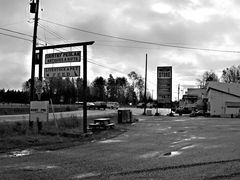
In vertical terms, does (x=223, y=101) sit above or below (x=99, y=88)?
below

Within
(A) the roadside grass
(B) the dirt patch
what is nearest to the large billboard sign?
(A) the roadside grass

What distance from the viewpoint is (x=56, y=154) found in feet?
42.5

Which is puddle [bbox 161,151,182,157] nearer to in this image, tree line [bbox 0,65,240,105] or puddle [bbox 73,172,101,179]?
puddle [bbox 73,172,101,179]

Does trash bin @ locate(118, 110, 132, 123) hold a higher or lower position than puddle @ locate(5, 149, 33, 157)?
higher

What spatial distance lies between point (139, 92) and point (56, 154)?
6252 inches

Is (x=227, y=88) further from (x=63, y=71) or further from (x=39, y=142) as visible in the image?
(x=39, y=142)

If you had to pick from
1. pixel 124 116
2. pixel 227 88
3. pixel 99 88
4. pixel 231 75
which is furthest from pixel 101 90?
pixel 124 116

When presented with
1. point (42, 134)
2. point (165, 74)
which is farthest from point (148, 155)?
point (165, 74)

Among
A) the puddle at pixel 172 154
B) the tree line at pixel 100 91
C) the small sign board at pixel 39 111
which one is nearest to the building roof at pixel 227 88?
the small sign board at pixel 39 111

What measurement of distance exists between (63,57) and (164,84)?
42.4m

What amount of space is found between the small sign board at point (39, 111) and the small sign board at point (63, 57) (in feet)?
10.2

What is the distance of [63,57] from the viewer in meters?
22.4

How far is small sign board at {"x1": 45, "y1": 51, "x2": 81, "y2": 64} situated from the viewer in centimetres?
2203

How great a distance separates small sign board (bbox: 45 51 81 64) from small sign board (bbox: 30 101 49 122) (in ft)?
10.2
